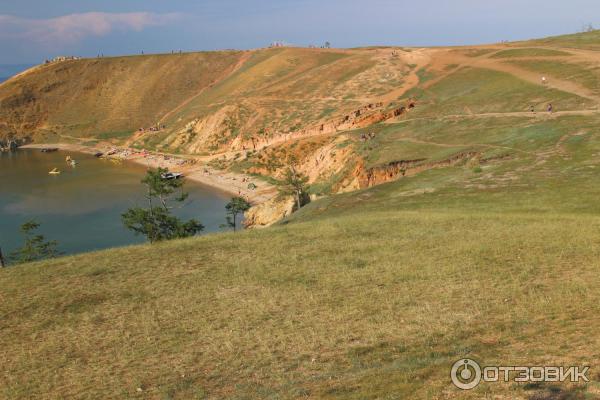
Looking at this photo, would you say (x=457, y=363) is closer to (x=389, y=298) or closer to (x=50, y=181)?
(x=389, y=298)

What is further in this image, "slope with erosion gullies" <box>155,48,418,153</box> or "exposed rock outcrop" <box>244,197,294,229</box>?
"slope with erosion gullies" <box>155,48,418,153</box>

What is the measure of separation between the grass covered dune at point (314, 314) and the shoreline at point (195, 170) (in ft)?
159

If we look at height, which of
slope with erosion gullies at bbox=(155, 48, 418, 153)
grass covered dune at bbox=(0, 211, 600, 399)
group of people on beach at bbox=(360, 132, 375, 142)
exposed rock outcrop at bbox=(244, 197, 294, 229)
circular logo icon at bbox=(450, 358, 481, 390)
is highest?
slope with erosion gullies at bbox=(155, 48, 418, 153)

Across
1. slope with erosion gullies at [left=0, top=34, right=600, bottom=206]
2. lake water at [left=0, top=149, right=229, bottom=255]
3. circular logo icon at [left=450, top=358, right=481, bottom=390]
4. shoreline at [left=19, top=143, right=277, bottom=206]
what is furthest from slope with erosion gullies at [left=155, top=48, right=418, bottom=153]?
circular logo icon at [left=450, top=358, right=481, bottom=390]

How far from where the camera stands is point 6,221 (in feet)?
245

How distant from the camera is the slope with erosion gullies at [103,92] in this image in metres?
150

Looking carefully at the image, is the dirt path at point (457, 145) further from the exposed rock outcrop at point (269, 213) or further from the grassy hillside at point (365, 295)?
the exposed rock outcrop at point (269, 213)

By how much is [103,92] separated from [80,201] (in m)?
87.5

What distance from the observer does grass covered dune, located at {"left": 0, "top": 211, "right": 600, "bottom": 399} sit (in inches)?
531

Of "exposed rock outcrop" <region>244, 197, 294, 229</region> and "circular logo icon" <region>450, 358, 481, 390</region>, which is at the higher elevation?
"circular logo icon" <region>450, 358, 481, 390</region>

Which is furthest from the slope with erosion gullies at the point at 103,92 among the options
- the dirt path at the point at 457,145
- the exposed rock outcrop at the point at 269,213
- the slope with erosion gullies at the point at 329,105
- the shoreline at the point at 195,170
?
the dirt path at the point at 457,145

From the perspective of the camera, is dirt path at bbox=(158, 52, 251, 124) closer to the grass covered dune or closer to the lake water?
the lake water

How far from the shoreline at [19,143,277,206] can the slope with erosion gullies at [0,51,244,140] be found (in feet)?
31.5

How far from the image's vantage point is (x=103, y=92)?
16088 centimetres
